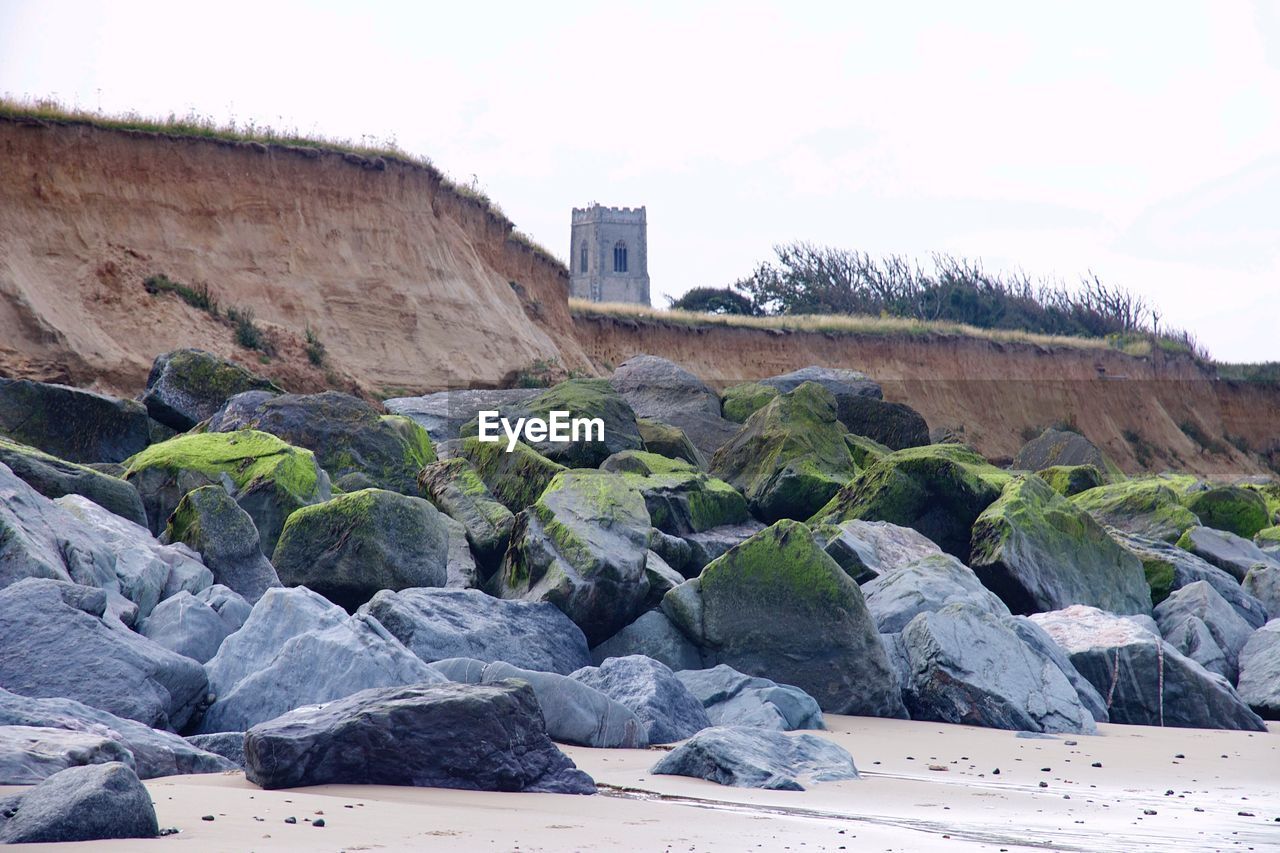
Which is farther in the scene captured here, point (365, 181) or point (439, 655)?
point (365, 181)

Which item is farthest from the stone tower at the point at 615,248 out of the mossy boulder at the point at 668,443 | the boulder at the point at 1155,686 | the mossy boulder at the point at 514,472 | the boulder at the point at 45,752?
the boulder at the point at 45,752

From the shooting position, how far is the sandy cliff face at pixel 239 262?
66.2ft

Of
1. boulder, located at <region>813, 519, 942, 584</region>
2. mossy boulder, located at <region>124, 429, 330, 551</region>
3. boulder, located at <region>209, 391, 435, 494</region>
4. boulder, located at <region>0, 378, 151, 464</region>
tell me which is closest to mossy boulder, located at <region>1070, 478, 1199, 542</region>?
boulder, located at <region>813, 519, 942, 584</region>

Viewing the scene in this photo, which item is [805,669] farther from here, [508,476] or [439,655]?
[508,476]

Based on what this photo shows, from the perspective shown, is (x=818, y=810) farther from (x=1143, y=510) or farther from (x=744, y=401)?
(x=744, y=401)

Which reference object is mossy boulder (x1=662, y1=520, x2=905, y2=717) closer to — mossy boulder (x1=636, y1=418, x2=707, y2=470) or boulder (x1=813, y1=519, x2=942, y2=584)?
boulder (x1=813, y1=519, x2=942, y2=584)

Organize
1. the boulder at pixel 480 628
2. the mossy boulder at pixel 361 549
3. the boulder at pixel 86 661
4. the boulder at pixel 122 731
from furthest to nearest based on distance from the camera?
the mossy boulder at pixel 361 549, the boulder at pixel 480 628, the boulder at pixel 86 661, the boulder at pixel 122 731

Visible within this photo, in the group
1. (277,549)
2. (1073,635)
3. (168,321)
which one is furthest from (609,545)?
(168,321)

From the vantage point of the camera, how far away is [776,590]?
7.60 metres

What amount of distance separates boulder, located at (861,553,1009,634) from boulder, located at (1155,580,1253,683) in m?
1.81

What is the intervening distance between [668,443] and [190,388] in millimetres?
4882

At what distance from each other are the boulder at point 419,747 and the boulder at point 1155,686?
4142 mm

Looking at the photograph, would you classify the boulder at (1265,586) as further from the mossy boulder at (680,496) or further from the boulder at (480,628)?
the boulder at (480,628)

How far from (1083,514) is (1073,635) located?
8.28 feet
